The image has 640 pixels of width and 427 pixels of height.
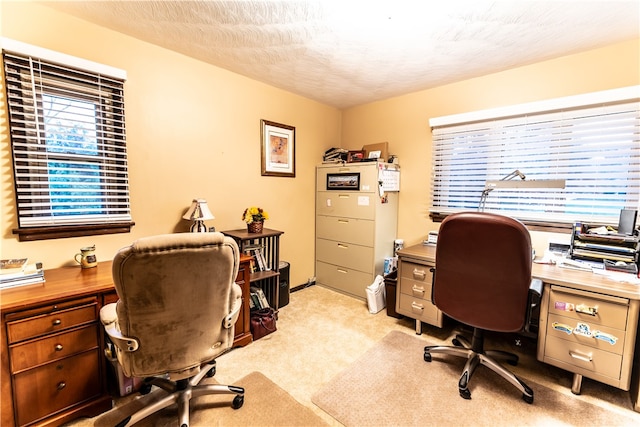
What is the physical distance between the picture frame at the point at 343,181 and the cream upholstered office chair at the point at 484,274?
1479mm

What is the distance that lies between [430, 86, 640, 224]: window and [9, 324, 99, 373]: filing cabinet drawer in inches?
117

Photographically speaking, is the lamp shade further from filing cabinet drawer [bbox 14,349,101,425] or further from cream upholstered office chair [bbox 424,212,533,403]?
cream upholstered office chair [bbox 424,212,533,403]

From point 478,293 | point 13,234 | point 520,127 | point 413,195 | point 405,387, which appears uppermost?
point 520,127

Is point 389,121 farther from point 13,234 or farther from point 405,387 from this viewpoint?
point 13,234

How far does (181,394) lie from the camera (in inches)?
57.8

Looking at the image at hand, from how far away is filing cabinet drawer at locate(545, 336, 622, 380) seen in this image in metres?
1.57

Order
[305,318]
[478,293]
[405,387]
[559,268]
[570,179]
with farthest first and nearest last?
1. [305,318]
2. [570,179]
3. [559,268]
4. [405,387]
5. [478,293]

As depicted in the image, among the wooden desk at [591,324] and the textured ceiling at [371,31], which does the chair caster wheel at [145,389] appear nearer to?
the textured ceiling at [371,31]

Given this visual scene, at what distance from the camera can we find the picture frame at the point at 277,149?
2.94 metres

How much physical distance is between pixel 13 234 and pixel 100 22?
1470 millimetres

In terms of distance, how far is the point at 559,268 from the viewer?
6.30 ft

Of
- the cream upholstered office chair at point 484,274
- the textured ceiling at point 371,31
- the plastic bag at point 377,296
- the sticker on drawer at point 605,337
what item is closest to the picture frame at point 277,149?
the textured ceiling at point 371,31

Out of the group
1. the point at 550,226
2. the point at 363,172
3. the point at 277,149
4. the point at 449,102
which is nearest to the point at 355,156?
the point at 363,172

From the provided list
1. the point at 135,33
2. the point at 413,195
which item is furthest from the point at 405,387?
the point at 135,33
